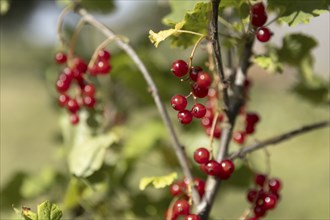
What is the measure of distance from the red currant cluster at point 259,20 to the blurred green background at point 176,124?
0.45 m

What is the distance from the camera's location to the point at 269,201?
3.85 feet

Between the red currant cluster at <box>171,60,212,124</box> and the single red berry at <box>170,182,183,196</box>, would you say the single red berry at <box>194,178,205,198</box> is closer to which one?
the single red berry at <box>170,182,183,196</box>

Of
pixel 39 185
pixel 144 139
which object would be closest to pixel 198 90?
pixel 39 185

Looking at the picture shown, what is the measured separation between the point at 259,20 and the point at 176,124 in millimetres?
1394

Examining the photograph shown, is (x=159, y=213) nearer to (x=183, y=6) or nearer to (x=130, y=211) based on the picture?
(x=130, y=211)

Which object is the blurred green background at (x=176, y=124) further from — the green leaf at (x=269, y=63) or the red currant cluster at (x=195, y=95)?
the red currant cluster at (x=195, y=95)

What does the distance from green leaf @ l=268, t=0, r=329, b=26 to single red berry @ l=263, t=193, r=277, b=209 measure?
1.14 ft

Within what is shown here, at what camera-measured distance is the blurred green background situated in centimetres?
193

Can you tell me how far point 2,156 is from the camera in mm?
4727

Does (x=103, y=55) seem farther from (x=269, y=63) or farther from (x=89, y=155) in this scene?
(x=269, y=63)

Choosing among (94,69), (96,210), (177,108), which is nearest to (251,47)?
(177,108)

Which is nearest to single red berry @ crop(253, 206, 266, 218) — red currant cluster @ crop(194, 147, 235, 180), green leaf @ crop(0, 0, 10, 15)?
red currant cluster @ crop(194, 147, 235, 180)

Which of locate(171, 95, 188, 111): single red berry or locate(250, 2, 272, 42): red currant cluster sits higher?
locate(250, 2, 272, 42): red currant cluster

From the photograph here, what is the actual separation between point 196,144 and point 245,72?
554 mm
